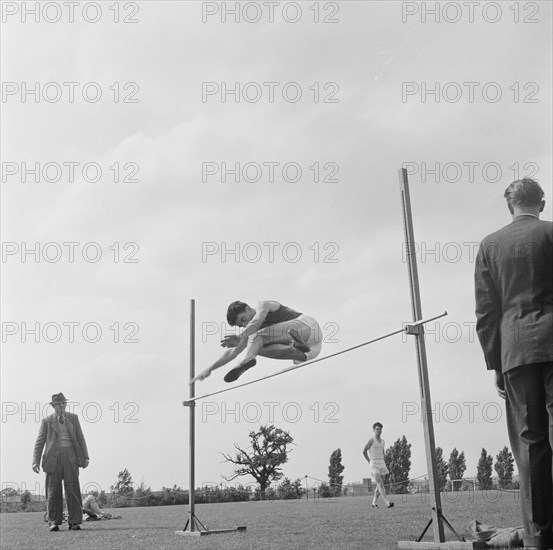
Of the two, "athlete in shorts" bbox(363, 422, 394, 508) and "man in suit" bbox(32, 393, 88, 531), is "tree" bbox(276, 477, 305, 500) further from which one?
"man in suit" bbox(32, 393, 88, 531)

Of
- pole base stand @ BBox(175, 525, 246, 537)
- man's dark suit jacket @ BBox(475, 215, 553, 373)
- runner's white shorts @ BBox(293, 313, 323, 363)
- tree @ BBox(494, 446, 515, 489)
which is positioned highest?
runner's white shorts @ BBox(293, 313, 323, 363)

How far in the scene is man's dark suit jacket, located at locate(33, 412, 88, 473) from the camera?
12.3 m

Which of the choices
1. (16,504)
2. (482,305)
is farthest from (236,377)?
(16,504)

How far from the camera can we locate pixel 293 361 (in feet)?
32.9

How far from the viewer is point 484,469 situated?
22516 millimetres

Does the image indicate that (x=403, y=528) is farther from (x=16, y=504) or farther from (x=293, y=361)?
(x=16, y=504)

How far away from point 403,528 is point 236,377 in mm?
2698

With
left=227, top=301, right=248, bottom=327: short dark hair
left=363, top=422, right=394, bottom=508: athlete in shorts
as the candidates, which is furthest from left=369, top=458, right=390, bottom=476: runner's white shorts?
left=227, top=301, right=248, bottom=327: short dark hair

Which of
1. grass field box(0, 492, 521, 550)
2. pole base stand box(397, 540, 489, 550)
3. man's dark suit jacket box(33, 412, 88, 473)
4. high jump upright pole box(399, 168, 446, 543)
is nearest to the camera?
pole base stand box(397, 540, 489, 550)

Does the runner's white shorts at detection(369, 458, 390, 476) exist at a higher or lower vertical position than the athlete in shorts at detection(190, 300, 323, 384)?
lower

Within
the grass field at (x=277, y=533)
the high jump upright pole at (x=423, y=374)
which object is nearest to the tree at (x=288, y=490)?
the grass field at (x=277, y=533)

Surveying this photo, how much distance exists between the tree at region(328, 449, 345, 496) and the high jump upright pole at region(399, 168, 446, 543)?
1247cm

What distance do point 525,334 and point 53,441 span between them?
9156 mm

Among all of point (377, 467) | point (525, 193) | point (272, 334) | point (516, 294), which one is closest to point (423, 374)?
point (516, 294)
